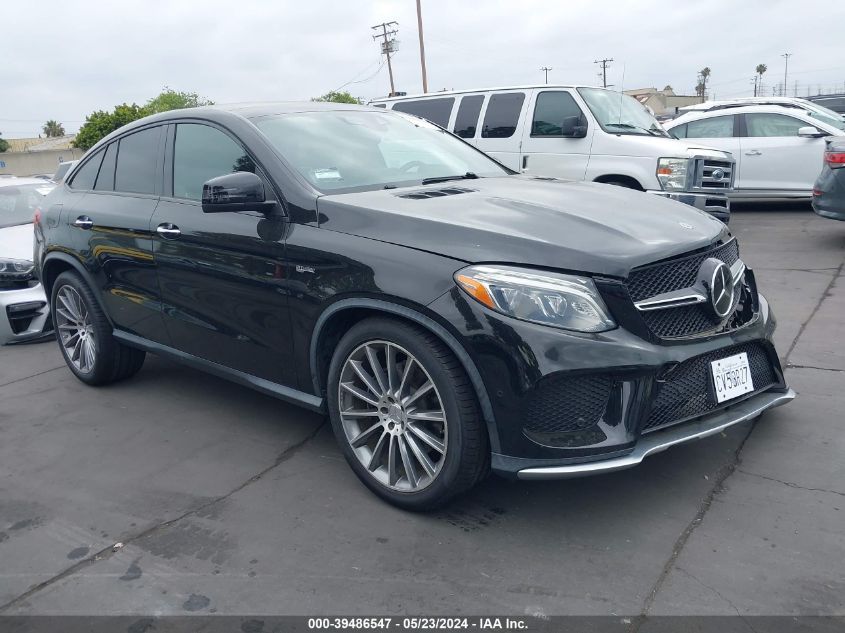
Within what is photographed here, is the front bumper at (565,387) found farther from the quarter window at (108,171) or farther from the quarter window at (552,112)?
the quarter window at (552,112)

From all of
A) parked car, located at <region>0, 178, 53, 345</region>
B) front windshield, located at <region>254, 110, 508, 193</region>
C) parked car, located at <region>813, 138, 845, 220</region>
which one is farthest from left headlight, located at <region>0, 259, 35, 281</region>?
parked car, located at <region>813, 138, 845, 220</region>

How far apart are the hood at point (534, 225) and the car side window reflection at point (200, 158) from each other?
0.75 metres

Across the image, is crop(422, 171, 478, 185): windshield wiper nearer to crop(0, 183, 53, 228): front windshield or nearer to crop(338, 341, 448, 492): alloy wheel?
crop(338, 341, 448, 492): alloy wheel

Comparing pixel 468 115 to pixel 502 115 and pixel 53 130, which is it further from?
pixel 53 130

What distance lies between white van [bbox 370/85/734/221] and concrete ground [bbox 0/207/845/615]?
4518 mm

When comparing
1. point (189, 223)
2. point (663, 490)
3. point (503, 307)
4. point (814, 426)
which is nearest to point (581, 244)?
point (503, 307)

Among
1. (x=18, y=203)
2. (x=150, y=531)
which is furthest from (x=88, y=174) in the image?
(x=18, y=203)

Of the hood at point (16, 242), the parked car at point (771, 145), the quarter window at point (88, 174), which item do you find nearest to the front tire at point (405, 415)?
the quarter window at point (88, 174)

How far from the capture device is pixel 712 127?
1236 cm

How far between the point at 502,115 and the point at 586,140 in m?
1.19

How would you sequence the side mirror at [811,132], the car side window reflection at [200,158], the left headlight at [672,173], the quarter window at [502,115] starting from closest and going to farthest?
the car side window reflection at [200,158], the left headlight at [672,173], the quarter window at [502,115], the side mirror at [811,132]

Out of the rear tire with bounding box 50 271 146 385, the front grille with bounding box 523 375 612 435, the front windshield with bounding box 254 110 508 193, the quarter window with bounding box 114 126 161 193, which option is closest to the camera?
the front grille with bounding box 523 375 612 435

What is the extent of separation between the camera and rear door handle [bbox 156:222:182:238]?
4.22 meters

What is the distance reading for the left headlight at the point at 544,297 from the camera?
2898 mm
